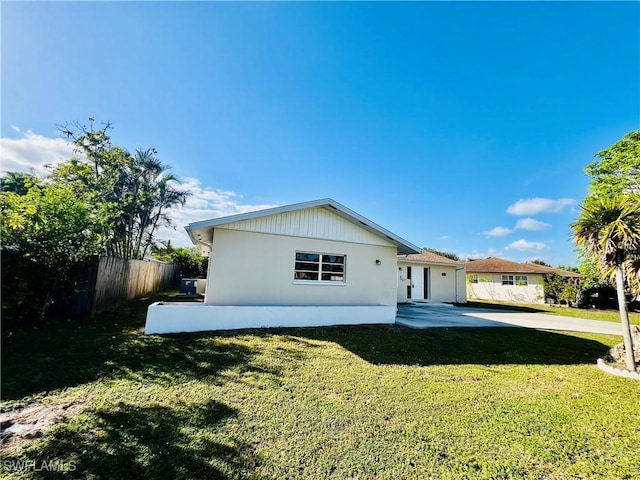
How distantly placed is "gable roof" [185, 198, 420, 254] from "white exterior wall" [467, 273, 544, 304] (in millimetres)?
19343

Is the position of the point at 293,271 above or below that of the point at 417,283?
above

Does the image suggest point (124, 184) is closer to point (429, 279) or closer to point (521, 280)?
point (429, 279)

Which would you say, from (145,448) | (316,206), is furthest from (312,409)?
(316,206)

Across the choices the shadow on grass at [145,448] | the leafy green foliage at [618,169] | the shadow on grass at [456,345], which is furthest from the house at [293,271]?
the leafy green foliage at [618,169]

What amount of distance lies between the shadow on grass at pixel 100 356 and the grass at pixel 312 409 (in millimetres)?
37

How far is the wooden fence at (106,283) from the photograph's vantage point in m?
9.09

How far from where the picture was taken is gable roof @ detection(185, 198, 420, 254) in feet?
27.3

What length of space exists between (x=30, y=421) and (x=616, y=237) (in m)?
10.6

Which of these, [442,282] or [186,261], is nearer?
[442,282]

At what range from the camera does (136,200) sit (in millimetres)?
16219

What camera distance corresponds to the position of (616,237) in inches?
236

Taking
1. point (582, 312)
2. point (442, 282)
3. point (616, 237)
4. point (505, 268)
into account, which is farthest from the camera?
point (505, 268)

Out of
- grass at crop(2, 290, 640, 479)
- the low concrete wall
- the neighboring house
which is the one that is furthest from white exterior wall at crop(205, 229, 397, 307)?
the neighboring house

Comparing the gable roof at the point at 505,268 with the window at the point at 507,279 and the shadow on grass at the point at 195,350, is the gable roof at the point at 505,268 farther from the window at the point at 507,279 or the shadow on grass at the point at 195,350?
the shadow on grass at the point at 195,350
